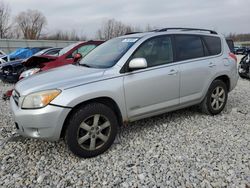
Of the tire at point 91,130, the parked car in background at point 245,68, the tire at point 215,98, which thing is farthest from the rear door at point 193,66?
the parked car in background at point 245,68

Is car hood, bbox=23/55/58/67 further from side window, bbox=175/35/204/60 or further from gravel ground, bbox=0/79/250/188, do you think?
side window, bbox=175/35/204/60

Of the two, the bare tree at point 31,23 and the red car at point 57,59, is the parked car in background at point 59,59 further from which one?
the bare tree at point 31,23

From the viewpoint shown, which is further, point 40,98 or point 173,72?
point 173,72

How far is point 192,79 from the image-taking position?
4.10 m

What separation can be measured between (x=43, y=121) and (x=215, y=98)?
11.0ft

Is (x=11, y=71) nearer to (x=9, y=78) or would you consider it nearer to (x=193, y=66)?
(x=9, y=78)

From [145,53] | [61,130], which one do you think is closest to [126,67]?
[145,53]

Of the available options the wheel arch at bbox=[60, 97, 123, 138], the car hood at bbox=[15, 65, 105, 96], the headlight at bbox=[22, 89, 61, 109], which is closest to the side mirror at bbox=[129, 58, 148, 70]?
the car hood at bbox=[15, 65, 105, 96]

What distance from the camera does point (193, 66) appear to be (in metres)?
4.10

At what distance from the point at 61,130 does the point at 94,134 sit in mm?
442

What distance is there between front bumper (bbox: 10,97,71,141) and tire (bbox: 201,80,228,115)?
9.32 ft

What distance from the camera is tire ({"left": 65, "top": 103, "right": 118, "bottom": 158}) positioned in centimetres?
295

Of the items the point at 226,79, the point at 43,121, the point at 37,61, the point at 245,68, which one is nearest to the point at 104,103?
Result: the point at 43,121

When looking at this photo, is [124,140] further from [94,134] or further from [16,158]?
[16,158]
